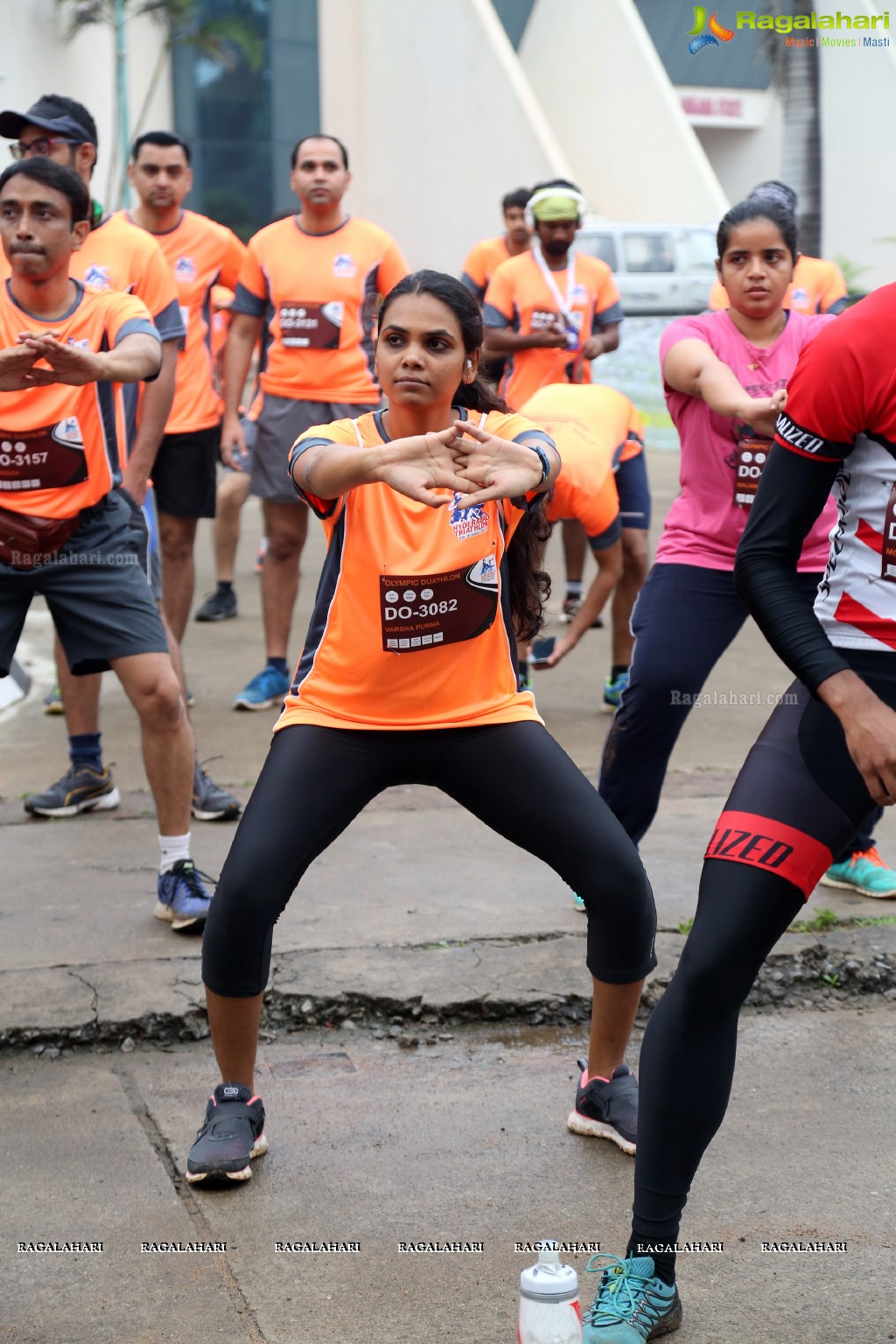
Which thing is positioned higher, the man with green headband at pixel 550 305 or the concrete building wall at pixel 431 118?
the concrete building wall at pixel 431 118

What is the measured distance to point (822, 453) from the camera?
2.62 meters

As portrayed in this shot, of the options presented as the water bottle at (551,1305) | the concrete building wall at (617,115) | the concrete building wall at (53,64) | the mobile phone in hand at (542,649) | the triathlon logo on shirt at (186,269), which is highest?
the concrete building wall at (617,115)

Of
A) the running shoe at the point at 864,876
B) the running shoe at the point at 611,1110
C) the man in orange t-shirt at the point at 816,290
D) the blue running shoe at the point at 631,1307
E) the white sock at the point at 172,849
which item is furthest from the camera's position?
the man in orange t-shirt at the point at 816,290

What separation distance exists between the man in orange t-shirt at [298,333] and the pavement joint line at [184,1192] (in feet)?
11.1

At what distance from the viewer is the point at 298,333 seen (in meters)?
6.91

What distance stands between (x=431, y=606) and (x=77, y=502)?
1.66 meters

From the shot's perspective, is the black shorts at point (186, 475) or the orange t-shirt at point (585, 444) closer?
the orange t-shirt at point (585, 444)

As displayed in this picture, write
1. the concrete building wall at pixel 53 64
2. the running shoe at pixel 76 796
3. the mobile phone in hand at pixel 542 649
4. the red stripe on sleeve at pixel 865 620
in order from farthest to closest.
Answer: the concrete building wall at pixel 53 64 → the mobile phone in hand at pixel 542 649 → the running shoe at pixel 76 796 → the red stripe on sleeve at pixel 865 620

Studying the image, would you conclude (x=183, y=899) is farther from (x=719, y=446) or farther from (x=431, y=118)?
(x=431, y=118)

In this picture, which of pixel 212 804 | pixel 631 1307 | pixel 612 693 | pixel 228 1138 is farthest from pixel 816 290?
pixel 631 1307

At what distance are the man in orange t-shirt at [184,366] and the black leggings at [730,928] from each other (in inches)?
175

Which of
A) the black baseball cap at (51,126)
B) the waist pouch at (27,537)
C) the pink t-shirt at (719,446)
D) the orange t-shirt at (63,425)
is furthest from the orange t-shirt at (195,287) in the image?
the pink t-shirt at (719,446)

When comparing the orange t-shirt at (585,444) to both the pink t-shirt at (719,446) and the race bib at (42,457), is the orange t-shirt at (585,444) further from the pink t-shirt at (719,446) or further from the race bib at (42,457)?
the race bib at (42,457)

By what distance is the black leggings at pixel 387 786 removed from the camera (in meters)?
3.06
